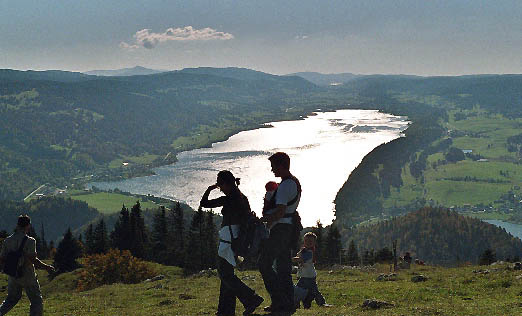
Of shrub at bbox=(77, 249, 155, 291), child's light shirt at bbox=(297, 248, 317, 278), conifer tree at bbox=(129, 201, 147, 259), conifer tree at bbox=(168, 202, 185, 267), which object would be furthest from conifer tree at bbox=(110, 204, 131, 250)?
child's light shirt at bbox=(297, 248, 317, 278)

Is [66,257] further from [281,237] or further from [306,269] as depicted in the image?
[281,237]

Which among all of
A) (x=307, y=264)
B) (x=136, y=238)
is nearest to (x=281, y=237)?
(x=307, y=264)

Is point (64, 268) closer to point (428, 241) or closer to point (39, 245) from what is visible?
point (39, 245)

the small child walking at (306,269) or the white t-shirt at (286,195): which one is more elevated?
the white t-shirt at (286,195)

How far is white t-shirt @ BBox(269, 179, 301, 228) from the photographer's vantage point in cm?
1219

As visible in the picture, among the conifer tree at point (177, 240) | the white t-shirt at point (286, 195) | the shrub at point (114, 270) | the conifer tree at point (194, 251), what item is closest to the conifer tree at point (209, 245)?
the conifer tree at point (194, 251)

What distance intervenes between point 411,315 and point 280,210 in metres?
5.95

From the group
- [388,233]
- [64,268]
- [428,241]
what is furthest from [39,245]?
[428,241]

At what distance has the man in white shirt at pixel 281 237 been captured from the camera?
40.1 feet

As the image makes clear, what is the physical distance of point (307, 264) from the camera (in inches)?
583

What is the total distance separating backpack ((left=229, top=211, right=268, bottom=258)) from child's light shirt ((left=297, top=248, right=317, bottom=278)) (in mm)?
3027

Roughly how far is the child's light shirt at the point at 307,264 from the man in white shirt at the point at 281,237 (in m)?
1.71

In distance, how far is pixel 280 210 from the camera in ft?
39.5

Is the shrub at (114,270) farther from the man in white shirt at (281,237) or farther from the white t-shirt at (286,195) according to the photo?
the white t-shirt at (286,195)
